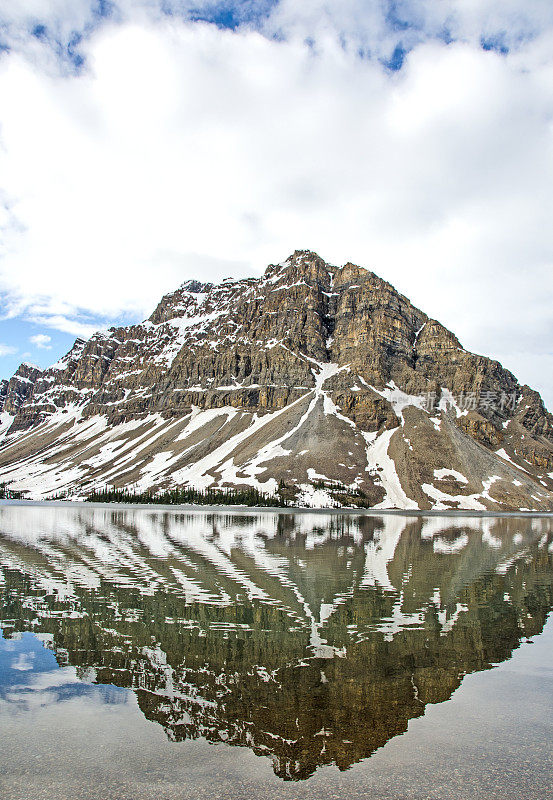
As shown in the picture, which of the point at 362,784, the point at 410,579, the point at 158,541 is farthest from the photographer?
the point at 158,541

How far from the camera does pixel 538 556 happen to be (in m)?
51.2

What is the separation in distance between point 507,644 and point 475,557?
30.5m

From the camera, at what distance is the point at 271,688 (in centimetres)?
1408

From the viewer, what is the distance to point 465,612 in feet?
80.3

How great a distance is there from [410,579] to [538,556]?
24841 mm

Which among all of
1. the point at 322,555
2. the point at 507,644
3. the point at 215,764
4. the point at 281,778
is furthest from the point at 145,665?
the point at 322,555

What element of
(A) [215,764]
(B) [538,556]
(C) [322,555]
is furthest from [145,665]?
(B) [538,556]

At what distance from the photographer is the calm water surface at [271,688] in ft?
32.1

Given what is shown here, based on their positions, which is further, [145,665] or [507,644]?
[507,644]

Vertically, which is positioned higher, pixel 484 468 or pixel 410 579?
pixel 484 468

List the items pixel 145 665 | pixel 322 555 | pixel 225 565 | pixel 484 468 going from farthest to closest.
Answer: pixel 484 468
pixel 322 555
pixel 225 565
pixel 145 665

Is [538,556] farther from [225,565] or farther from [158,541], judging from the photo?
[158,541]

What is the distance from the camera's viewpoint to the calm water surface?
9.79 meters

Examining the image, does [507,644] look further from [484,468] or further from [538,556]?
[484,468]
